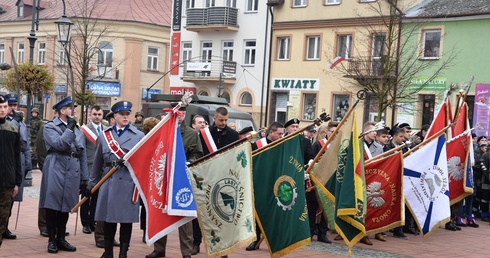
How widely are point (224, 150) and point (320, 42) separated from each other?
3105cm

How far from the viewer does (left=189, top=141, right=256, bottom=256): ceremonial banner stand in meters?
8.36

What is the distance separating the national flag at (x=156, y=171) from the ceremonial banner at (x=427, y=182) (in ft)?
16.1

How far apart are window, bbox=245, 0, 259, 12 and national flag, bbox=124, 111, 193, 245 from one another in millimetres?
34607

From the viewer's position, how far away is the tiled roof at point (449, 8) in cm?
3238

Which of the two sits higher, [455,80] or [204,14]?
[204,14]

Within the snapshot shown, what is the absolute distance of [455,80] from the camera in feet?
109

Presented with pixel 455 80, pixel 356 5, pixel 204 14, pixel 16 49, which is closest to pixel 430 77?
pixel 455 80

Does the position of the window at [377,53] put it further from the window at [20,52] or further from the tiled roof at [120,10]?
the window at [20,52]

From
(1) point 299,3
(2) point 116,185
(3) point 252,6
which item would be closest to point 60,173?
(2) point 116,185

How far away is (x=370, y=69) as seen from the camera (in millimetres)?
34531

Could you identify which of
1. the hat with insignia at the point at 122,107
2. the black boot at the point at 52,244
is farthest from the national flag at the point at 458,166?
the black boot at the point at 52,244

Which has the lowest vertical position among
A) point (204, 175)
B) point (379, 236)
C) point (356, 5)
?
point (379, 236)

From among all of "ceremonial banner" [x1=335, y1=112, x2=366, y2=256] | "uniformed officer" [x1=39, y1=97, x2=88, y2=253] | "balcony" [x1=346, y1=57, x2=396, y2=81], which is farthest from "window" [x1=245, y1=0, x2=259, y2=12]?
"uniformed officer" [x1=39, y1=97, x2=88, y2=253]

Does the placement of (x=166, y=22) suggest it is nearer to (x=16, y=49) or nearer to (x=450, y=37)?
(x=16, y=49)
